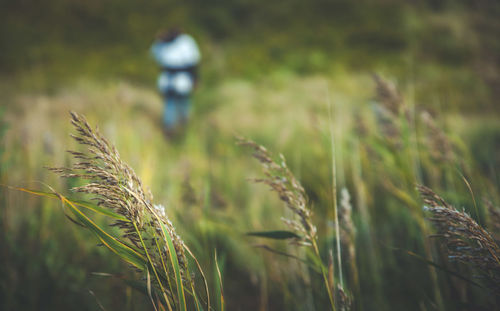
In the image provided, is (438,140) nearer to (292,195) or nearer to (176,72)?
(292,195)

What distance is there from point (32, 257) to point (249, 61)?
15887 mm

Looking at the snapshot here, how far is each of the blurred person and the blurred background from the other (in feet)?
1.45

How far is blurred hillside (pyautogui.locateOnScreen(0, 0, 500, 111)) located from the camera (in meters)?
12.4

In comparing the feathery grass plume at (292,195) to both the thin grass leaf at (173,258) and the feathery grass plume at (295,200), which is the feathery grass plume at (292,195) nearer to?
the feathery grass plume at (295,200)

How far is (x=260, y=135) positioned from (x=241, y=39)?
1779cm

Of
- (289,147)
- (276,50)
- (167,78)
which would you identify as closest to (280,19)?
(276,50)

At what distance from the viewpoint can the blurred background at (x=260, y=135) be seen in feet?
2.81

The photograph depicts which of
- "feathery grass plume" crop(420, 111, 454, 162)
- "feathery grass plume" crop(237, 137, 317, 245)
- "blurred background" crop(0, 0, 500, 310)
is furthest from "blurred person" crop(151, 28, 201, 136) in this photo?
"feathery grass plume" crop(237, 137, 317, 245)

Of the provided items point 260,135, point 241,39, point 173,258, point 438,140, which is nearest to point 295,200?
point 173,258

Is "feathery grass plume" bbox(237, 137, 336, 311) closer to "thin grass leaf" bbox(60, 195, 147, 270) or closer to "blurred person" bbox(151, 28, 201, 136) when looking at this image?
"thin grass leaf" bbox(60, 195, 147, 270)

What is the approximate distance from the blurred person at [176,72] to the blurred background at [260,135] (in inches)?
17.4

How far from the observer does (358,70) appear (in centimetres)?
1380

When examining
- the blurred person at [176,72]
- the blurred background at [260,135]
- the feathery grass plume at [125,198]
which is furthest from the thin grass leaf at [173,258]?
the blurred person at [176,72]

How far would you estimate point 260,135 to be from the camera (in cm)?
380
